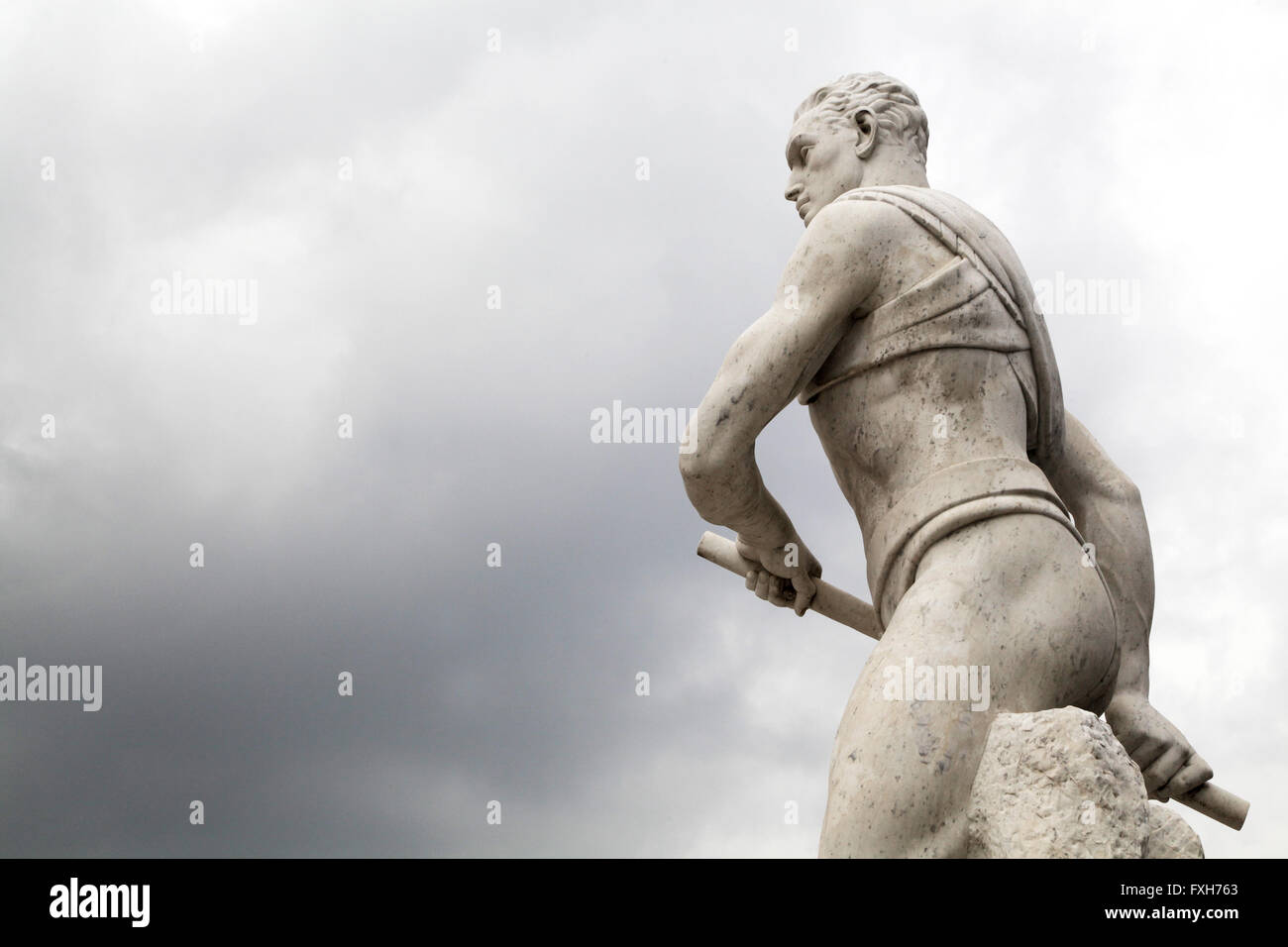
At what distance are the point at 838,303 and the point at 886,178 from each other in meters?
0.89

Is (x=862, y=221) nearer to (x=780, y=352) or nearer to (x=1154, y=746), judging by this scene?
(x=780, y=352)

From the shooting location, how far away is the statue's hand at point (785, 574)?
240 inches

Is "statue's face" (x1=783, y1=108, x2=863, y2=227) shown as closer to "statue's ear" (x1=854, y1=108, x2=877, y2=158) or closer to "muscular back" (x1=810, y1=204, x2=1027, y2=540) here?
"statue's ear" (x1=854, y1=108, x2=877, y2=158)

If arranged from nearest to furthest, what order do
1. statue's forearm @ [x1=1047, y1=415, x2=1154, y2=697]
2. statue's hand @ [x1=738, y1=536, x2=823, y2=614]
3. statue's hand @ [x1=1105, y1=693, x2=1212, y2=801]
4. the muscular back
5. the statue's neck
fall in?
the muscular back → statue's hand @ [x1=1105, y1=693, x2=1212, y2=801] → the statue's neck → statue's forearm @ [x1=1047, y1=415, x2=1154, y2=697] → statue's hand @ [x1=738, y1=536, x2=823, y2=614]

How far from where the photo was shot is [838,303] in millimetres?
5234

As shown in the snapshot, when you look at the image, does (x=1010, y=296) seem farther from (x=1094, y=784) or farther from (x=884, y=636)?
(x=1094, y=784)

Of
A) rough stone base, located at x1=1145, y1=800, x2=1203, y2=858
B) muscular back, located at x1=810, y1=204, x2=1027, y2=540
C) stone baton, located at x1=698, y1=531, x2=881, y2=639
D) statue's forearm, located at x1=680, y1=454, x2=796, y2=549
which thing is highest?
muscular back, located at x1=810, y1=204, x2=1027, y2=540

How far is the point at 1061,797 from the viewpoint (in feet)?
14.3

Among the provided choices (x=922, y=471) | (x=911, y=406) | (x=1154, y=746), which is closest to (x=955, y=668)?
(x=922, y=471)

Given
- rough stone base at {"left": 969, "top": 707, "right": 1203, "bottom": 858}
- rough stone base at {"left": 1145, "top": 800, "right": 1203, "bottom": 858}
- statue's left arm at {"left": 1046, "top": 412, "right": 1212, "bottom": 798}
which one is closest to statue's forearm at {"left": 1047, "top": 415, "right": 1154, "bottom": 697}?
statue's left arm at {"left": 1046, "top": 412, "right": 1212, "bottom": 798}

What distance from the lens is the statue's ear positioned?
5.89 metres

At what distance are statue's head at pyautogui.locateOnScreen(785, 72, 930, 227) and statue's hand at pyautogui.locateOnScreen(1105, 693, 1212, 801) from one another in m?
2.33

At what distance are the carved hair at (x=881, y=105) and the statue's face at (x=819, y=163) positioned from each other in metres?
0.05
